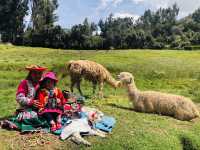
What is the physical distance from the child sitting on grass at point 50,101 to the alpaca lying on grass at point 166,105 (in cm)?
350

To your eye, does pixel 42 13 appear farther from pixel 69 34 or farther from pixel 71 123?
pixel 71 123

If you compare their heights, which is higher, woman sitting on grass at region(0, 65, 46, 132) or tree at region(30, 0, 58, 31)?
tree at region(30, 0, 58, 31)

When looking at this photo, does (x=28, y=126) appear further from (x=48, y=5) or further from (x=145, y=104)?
(x=48, y=5)

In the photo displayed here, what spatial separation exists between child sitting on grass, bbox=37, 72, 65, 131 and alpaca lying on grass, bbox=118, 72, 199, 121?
11.5ft

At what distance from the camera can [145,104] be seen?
14.2 metres

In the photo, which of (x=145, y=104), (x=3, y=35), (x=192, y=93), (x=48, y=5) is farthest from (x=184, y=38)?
(x=145, y=104)

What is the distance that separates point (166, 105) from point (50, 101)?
423 cm

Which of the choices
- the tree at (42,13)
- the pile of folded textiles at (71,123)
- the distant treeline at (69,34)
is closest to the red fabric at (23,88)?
the pile of folded textiles at (71,123)

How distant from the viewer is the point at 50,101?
11578 millimetres

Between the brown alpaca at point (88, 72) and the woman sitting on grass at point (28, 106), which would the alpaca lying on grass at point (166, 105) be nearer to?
the brown alpaca at point (88, 72)

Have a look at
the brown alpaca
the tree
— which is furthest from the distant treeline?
the brown alpaca

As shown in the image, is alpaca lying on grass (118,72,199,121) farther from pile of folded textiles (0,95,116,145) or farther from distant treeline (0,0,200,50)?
distant treeline (0,0,200,50)

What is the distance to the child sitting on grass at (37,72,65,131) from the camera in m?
11.3

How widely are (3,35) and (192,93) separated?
70.9 m
